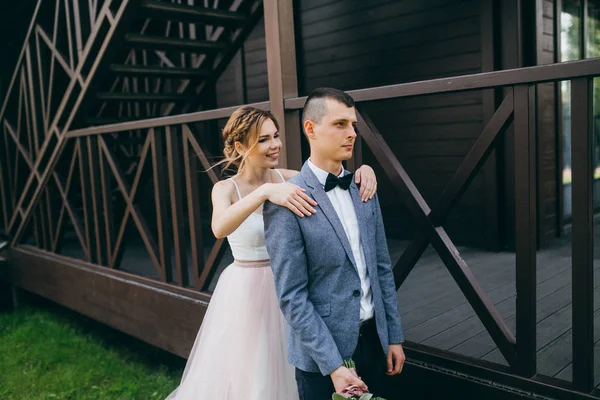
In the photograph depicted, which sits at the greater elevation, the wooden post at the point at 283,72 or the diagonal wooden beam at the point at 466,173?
the wooden post at the point at 283,72

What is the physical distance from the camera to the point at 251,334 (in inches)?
108

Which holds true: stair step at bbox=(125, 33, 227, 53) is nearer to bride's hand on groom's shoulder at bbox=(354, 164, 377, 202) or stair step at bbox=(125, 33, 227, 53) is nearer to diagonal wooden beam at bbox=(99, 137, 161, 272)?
diagonal wooden beam at bbox=(99, 137, 161, 272)

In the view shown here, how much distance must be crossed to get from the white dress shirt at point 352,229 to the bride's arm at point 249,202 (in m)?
0.13

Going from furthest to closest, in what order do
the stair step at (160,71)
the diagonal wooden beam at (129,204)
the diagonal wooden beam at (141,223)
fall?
the stair step at (160,71), the diagonal wooden beam at (141,223), the diagonal wooden beam at (129,204)

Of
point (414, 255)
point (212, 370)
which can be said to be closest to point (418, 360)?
point (414, 255)

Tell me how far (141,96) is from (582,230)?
4.71m

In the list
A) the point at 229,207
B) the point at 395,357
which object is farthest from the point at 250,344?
the point at 395,357

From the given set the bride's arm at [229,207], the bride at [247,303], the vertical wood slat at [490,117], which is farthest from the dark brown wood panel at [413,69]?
the bride's arm at [229,207]

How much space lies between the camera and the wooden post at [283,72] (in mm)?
3297

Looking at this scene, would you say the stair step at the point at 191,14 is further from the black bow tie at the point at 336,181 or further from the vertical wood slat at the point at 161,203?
the black bow tie at the point at 336,181

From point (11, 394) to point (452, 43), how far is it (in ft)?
15.8

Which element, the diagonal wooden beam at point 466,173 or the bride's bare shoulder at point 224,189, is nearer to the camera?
the diagonal wooden beam at point 466,173

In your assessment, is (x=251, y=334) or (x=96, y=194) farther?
(x=96, y=194)

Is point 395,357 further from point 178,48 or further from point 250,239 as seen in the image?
point 178,48
